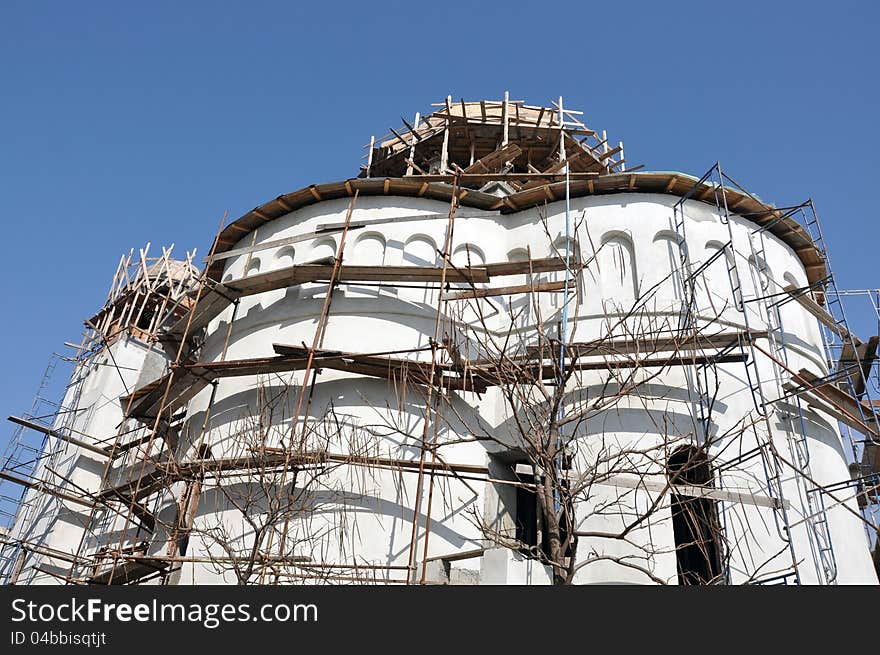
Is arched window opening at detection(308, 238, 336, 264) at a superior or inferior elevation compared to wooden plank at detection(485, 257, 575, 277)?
superior

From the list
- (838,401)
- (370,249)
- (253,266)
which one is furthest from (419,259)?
(838,401)

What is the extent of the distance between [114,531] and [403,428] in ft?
33.0

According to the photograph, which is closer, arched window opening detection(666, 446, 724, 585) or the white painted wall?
arched window opening detection(666, 446, 724, 585)

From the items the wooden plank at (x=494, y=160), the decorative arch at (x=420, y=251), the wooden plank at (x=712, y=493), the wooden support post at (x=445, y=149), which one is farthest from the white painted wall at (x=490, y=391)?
the wooden support post at (x=445, y=149)

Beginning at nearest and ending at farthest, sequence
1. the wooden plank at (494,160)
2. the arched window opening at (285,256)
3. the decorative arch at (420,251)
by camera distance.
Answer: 1. the decorative arch at (420,251)
2. the arched window opening at (285,256)
3. the wooden plank at (494,160)

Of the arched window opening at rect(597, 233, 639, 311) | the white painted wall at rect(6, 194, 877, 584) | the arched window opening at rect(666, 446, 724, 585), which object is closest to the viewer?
the arched window opening at rect(666, 446, 724, 585)

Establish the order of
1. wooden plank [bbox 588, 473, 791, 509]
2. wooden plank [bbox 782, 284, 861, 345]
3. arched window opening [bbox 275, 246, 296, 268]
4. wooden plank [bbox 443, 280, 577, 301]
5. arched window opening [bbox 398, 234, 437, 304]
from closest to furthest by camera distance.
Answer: wooden plank [bbox 588, 473, 791, 509] → wooden plank [bbox 443, 280, 577, 301] → arched window opening [bbox 398, 234, 437, 304] → wooden plank [bbox 782, 284, 861, 345] → arched window opening [bbox 275, 246, 296, 268]

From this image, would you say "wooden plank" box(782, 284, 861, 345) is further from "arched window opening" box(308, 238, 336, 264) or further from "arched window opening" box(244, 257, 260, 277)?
"arched window opening" box(244, 257, 260, 277)

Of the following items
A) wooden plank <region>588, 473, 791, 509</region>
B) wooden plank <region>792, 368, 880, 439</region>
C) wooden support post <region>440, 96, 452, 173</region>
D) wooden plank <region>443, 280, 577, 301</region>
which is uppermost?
wooden support post <region>440, 96, 452, 173</region>

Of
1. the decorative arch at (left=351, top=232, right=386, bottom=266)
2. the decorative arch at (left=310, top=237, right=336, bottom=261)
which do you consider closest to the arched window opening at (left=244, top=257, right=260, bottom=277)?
the decorative arch at (left=310, top=237, right=336, bottom=261)

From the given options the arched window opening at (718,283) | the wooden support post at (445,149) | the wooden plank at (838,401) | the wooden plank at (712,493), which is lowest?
the wooden plank at (712,493)

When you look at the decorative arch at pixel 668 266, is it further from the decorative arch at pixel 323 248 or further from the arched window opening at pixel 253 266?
the arched window opening at pixel 253 266

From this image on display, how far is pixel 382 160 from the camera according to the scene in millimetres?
32344

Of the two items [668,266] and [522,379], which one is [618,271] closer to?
[668,266]
